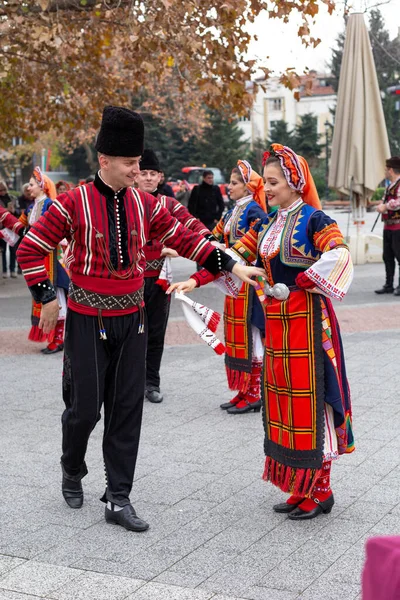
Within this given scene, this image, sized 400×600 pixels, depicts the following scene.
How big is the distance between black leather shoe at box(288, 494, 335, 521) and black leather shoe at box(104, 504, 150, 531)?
29.2 inches

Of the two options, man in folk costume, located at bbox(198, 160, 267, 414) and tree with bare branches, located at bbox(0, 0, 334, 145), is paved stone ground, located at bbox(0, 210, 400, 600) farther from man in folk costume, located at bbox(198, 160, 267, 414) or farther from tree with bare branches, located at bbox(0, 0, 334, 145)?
tree with bare branches, located at bbox(0, 0, 334, 145)

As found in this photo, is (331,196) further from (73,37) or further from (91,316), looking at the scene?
(91,316)

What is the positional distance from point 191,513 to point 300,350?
1.01 meters

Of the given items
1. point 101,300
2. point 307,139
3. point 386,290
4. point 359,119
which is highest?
point 359,119

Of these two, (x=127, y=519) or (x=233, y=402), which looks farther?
(x=233, y=402)

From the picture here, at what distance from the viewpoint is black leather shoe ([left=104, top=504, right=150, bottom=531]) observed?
15.0 ft

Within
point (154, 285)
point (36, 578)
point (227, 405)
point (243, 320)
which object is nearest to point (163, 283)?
point (154, 285)

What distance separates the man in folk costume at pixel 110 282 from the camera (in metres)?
4.47

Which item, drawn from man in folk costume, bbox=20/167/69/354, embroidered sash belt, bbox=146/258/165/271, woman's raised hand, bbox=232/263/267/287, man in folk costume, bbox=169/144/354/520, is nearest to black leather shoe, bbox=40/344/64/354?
man in folk costume, bbox=20/167/69/354

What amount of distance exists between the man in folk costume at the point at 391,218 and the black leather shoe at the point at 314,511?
8.45 m

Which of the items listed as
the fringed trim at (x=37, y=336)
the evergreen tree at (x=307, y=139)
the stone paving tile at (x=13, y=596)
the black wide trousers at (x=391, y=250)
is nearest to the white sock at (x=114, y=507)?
the stone paving tile at (x=13, y=596)

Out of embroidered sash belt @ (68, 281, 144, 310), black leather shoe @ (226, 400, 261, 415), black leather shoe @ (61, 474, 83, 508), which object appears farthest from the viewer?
black leather shoe @ (226, 400, 261, 415)

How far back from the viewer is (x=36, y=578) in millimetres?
3963

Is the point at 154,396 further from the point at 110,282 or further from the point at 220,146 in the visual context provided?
the point at 220,146
